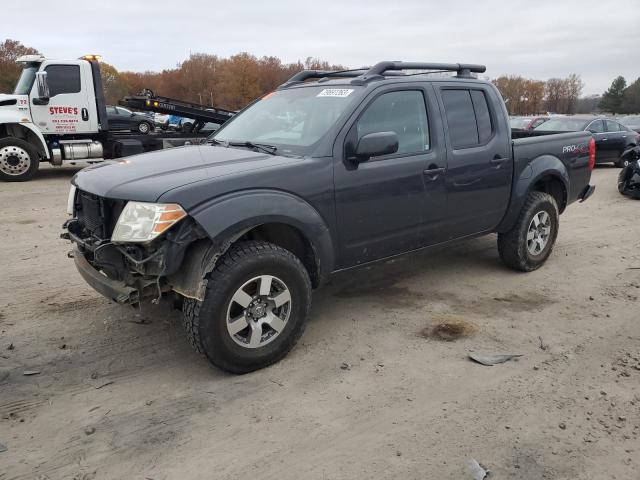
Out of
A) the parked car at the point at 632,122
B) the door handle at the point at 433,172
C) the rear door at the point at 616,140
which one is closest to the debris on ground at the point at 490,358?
the door handle at the point at 433,172

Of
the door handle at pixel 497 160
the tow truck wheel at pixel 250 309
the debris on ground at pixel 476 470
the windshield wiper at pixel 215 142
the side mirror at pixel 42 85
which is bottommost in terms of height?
the debris on ground at pixel 476 470

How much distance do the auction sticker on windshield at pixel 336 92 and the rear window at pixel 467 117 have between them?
97cm

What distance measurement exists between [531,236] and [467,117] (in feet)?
5.16

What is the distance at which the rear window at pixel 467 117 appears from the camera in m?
4.61

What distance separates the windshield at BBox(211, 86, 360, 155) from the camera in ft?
13.0

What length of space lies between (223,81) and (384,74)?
3172 inches

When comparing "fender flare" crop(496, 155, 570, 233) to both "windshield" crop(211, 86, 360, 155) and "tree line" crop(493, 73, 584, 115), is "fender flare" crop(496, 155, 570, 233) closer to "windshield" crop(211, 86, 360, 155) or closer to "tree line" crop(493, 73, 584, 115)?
"windshield" crop(211, 86, 360, 155)

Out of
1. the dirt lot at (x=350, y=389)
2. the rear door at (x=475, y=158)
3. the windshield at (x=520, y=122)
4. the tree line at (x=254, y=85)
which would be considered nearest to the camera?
the dirt lot at (x=350, y=389)

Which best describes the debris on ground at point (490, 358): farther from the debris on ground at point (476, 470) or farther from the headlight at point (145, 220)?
the headlight at point (145, 220)

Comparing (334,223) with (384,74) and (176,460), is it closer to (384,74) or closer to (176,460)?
(384,74)

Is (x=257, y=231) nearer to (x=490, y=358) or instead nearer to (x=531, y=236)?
(x=490, y=358)

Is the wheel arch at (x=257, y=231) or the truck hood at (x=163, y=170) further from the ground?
the truck hood at (x=163, y=170)

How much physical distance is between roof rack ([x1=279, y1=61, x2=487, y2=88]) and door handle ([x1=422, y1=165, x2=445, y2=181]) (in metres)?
0.85

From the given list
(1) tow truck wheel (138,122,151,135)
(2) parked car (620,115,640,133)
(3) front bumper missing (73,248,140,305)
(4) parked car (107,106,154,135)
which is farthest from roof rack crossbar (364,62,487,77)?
(1) tow truck wheel (138,122,151,135)
